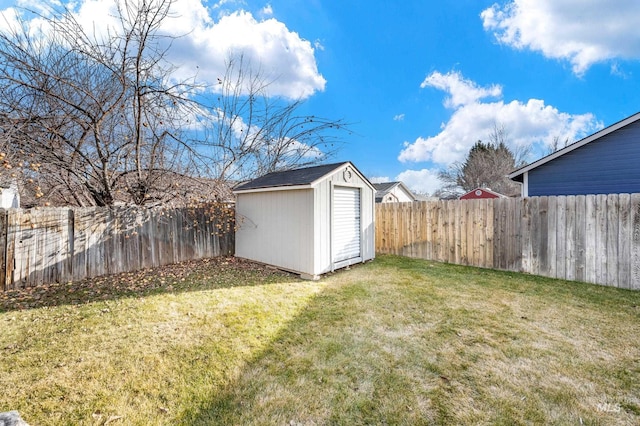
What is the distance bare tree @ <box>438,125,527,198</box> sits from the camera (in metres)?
25.2

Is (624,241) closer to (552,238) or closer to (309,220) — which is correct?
(552,238)

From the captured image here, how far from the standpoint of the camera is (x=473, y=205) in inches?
258

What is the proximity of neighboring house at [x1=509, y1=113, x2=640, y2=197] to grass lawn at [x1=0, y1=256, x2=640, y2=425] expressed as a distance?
4.07 meters

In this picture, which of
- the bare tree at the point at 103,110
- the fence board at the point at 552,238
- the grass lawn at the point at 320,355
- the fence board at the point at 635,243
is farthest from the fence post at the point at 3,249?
the fence board at the point at 635,243

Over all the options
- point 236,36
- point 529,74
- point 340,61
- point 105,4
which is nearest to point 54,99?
point 105,4

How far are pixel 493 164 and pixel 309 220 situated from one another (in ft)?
86.3

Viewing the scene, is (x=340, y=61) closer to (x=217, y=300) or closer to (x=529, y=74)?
(x=529, y=74)

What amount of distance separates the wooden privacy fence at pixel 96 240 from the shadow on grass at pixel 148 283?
9.6 inches

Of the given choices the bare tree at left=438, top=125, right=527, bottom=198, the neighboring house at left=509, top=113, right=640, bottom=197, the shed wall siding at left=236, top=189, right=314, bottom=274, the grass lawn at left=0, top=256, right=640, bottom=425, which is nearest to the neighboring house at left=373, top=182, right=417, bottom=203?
the bare tree at left=438, top=125, right=527, bottom=198

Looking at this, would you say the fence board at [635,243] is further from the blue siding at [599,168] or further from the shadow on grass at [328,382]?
the shadow on grass at [328,382]

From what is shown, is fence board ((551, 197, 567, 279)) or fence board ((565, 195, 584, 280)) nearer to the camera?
fence board ((565, 195, 584, 280))

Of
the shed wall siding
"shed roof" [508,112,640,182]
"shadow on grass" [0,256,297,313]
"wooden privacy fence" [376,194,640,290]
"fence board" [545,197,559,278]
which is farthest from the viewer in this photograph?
"shed roof" [508,112,640,182]

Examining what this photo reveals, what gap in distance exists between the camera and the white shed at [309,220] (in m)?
5.50
